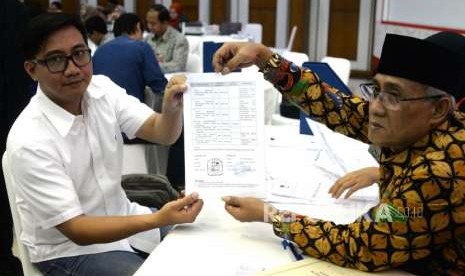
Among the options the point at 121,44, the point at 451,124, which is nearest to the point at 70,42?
the point at 451,124

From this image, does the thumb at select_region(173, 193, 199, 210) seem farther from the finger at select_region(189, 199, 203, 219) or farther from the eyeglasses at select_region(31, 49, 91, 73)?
the eyeglasses at select_region(31, 49, 91, 73)

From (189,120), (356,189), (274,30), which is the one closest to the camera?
(189,120)

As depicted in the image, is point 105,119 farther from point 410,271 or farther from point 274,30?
point 274,30

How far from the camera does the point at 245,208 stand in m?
1.42

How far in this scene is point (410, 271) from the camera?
4.04 ft

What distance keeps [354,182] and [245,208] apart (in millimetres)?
501

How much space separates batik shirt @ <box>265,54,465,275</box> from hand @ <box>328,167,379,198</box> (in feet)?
1.36

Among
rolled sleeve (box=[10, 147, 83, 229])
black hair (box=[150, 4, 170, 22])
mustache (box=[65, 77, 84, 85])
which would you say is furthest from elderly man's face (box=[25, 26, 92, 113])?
black hair (box=[150, 4, 170, 22])

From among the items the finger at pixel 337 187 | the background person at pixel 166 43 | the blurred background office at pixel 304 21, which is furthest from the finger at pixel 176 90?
the blurred background office at pixel 304 21

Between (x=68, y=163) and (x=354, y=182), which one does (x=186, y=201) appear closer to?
(x=68, y=163)

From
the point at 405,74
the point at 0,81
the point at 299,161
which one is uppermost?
the point at 405,74

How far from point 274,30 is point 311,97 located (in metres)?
7.91

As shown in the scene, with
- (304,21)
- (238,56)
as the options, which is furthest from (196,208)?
(304,21)

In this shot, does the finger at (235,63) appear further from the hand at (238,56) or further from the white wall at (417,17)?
the white wall at (417,17)
